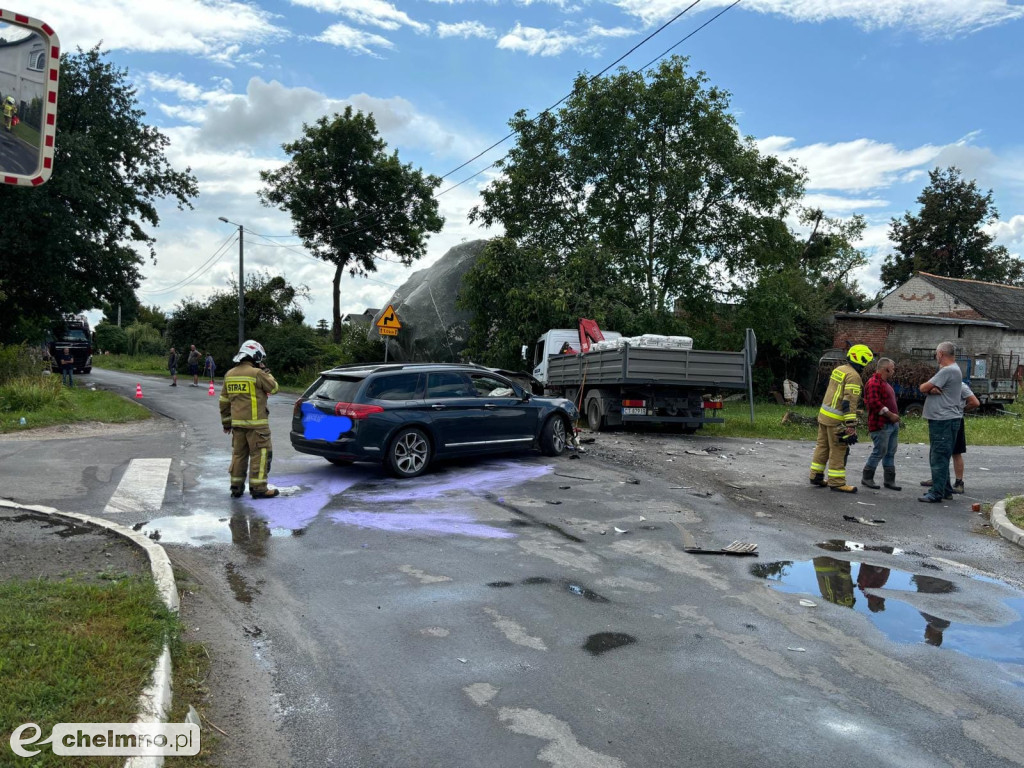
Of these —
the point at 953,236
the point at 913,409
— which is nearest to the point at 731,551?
the point at 913,409

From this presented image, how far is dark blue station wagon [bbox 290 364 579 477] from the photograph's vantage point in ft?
32.8

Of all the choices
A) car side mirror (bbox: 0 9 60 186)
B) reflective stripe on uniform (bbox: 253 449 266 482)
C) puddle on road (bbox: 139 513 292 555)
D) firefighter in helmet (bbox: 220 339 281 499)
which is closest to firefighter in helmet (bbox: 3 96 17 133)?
car side mirror (bbox: 0 9 60 186)

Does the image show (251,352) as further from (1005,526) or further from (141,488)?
(1005,526)

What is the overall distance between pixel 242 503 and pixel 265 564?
2533 mm

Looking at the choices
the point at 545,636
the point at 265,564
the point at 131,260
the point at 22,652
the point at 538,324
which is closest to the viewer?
the point at 22,652

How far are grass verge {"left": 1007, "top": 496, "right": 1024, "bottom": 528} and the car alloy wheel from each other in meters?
6.79

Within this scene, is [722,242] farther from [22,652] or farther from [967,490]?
[22,652]

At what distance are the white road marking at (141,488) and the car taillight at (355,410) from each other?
2.26 meters

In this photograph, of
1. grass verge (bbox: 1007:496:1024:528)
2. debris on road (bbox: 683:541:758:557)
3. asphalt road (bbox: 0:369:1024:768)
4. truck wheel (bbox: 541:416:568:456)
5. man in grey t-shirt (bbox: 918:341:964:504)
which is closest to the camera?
asphalt road (bbox: 0:369:1024:768)

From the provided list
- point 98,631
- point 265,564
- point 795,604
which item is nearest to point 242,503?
point 265,564

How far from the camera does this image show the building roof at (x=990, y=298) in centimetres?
3441

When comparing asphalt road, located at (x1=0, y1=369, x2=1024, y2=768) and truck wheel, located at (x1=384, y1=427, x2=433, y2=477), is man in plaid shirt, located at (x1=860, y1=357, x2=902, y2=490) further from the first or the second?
truck wheel, located at (x1=384, y1=427, x2=433, y2=477)

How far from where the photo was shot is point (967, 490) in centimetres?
1079

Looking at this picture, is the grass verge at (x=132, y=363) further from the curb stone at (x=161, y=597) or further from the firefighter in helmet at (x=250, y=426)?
the curb stone at (x=161, y=597)
